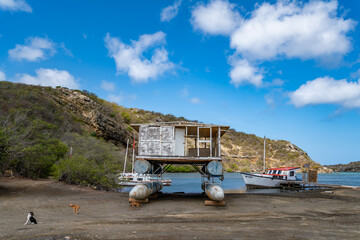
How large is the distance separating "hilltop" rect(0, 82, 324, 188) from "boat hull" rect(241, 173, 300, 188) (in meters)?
18.6

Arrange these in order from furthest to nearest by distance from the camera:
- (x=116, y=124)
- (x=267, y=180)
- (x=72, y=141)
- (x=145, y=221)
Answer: (x=116, y=124) < (x=267, y=180) < (x=72, y=141) < (x=145, y=221)

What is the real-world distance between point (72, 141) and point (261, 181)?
27630 mm

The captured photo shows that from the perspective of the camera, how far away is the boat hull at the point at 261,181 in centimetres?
3834

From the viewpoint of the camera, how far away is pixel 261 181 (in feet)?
127

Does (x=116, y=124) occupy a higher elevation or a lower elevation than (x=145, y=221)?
higher

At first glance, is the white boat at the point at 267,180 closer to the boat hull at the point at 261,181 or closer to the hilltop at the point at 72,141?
the boat hull at the point at 261,181

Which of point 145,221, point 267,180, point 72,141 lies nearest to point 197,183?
point 267,180

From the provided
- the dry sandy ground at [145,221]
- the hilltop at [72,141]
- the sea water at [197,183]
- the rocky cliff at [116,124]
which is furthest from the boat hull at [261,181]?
the rocky cliff at [116,124]

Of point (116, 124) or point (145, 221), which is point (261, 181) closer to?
point (145, 221)

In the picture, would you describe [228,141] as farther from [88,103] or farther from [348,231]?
[348,231]

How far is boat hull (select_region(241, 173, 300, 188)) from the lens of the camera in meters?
38.3

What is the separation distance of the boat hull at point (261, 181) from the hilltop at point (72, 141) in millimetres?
18646

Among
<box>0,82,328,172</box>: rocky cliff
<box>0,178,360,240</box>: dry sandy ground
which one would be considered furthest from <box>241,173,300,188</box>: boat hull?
<box>0,82,328,172</box>: rocky cliff

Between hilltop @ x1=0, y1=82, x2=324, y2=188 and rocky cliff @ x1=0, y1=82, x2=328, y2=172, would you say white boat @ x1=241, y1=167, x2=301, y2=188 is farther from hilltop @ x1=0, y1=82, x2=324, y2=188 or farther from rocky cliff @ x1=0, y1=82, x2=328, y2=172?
rocky cliff @ x1=0, y1=82, x2=328, y2=172
